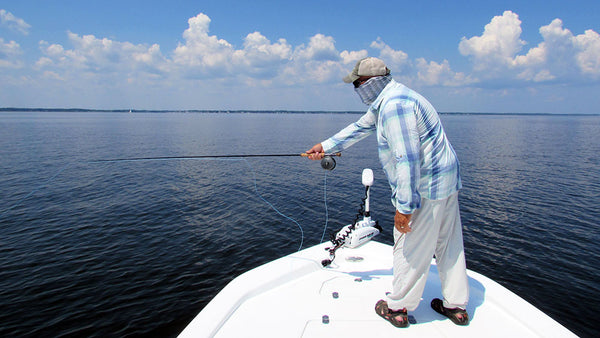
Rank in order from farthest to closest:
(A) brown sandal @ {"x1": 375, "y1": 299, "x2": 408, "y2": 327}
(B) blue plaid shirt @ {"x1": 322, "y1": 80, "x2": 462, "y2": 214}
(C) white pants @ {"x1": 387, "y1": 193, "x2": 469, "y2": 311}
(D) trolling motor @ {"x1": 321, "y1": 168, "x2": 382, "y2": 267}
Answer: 1. (D) trolling motor @ {"x1": 321, "y1": 168, "x2": 382, "y2": 267}
2. (A) brown sandal @ {"x1": 375, "y1": 299, "x2": 408, "y2": 327}
3. (C) white pants @ {"x1": 387, "y1": 193, "x2": 469, "y2": 311}
4. (B) blue plaid shirt @ {"x1": 322, "y1": 80, "x2": 462, "y2": 214}

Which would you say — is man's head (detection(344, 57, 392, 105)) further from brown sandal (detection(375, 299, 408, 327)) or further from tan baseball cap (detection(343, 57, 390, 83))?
brown sandal (detection(375, 299, 408, 327))

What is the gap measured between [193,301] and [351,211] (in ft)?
24.4

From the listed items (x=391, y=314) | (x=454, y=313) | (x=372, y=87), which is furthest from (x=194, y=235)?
(x=372, y=87)

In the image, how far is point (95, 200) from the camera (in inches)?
514

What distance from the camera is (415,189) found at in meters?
2.65

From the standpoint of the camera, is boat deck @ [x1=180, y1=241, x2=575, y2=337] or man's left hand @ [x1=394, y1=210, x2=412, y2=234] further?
boat deck @ [x1=180, y1=241, x2=575, y2=337]

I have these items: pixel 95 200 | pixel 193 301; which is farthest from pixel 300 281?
pixel 95 200

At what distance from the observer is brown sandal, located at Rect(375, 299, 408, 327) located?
294 cm

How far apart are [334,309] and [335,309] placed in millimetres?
10

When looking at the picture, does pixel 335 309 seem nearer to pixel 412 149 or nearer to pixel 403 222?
pixel 403 222

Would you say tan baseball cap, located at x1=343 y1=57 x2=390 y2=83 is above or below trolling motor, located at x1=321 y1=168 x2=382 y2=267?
above

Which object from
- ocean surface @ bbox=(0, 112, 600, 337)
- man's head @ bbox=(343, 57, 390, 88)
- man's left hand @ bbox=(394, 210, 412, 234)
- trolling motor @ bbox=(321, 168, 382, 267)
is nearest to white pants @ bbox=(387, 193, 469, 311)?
man's left hand @ bbox=(394, 210, 412, 234)

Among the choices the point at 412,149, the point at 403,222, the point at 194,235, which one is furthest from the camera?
the point at 194,235

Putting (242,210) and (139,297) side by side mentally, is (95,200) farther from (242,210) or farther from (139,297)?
(139,297)
